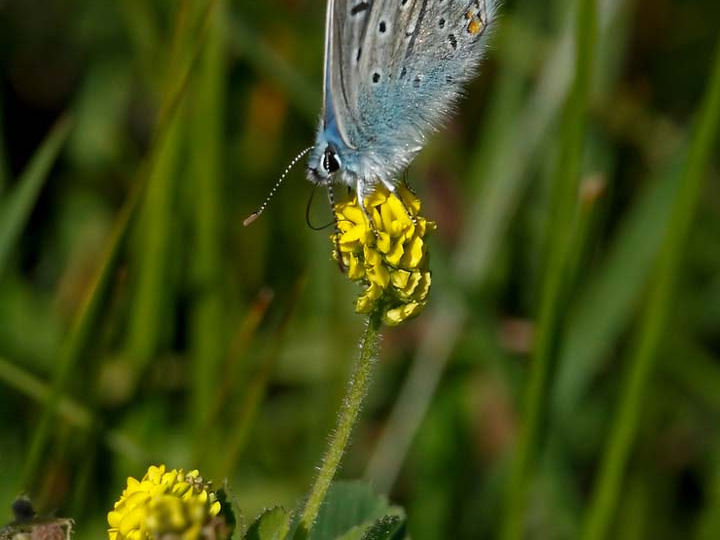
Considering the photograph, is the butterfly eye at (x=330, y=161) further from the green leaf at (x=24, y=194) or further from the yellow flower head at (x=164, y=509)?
the yellow flower head at (x=164, y=509)

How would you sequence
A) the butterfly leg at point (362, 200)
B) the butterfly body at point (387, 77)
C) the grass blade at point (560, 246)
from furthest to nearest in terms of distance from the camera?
the grass blade at point (560, 246) → the butterfly body at point (387, 77) → the butterfly leg at point (362, 200)

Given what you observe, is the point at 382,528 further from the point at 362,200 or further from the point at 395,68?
the point at 395,68

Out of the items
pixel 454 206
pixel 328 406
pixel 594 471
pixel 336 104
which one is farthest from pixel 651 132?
pixel 336 104

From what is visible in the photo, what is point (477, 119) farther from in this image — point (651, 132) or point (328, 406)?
point (328, 406)

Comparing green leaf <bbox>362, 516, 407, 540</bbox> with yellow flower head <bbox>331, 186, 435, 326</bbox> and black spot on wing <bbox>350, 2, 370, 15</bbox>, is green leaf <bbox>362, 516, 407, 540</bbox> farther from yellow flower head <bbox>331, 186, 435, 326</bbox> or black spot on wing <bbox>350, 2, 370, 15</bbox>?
black spot on wing <bbox>350, 2, 370, 15</bbox>

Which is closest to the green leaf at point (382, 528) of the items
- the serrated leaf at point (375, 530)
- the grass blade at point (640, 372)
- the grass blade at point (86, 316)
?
the serrated leaf at point (375, 530)

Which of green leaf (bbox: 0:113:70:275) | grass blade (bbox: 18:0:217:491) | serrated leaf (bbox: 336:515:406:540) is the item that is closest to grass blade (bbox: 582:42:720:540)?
serrated leaf (bbox: 336:515:406:540)
